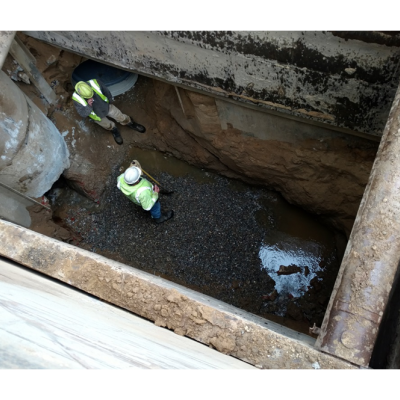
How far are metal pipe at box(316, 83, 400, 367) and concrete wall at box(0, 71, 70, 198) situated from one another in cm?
397

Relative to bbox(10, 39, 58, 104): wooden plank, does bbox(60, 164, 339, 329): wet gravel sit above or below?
below

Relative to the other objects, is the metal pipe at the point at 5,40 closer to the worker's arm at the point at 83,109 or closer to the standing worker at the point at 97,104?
the standing worker at the point at 97,104

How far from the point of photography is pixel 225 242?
16.1 feet

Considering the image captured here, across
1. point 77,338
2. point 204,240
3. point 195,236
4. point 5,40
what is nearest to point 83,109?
point 5,40


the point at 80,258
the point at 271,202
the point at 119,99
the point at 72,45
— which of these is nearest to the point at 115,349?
the point at 80,258

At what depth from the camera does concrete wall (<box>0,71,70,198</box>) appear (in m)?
4.02

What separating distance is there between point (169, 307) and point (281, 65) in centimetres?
258

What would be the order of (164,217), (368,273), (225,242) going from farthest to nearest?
(164,217) < (225,242) < (368,273)

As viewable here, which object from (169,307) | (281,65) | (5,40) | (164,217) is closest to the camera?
(169,307)

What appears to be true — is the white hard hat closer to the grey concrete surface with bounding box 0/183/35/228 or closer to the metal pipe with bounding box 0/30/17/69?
the grey concrete surface with bounding box 0/183/35/228

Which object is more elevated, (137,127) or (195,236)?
(137,127)

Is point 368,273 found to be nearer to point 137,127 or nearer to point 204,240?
point 204,240

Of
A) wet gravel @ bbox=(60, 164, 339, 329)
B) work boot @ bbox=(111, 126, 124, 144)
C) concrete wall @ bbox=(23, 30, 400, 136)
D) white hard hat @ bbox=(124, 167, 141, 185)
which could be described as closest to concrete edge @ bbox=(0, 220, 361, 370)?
white hard hat @ bbox=(124, 167, 141, 185)

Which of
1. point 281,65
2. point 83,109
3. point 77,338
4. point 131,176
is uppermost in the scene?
point 281,65
